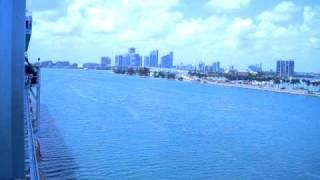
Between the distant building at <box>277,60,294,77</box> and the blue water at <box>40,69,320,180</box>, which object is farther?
the distant building at <box>277,60,294,77</box>

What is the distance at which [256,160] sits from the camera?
75.4 ft

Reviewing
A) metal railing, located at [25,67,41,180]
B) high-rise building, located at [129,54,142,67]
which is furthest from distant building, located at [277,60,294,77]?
metal railing, located at [25,67,41,180]

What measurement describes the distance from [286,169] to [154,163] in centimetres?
607

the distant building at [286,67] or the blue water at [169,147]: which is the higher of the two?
the distant building at [286,67]

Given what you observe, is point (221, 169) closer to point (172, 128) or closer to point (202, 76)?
point (172, 128)

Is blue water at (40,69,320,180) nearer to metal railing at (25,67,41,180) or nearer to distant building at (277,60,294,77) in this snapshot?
metal railing at (25,67,41,180)

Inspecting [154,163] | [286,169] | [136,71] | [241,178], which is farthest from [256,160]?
[136,71]

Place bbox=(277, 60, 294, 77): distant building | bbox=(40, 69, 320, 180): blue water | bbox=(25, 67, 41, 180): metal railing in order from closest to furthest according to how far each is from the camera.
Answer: bbox=(25, 67, 41, 180): metal railing
bbox=(40, 69, 320, 180): blue water
bbox=(277, 60, 294, 77): distant building

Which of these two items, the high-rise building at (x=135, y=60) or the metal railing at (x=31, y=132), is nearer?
the metal railing at (x=31, y=132)

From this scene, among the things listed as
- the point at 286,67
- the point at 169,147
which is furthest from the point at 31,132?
the point at 286,67

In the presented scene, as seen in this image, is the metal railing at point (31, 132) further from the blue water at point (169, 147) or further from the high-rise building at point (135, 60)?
the high-rise building at point (135, 60)

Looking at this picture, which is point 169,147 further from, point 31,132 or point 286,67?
point 286,67

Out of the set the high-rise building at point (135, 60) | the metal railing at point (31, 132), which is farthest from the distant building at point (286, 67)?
the metal railing at point (31, 132)

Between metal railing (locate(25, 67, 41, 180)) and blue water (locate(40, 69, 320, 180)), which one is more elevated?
metal railing (locate(25, 67, 41, 180))
